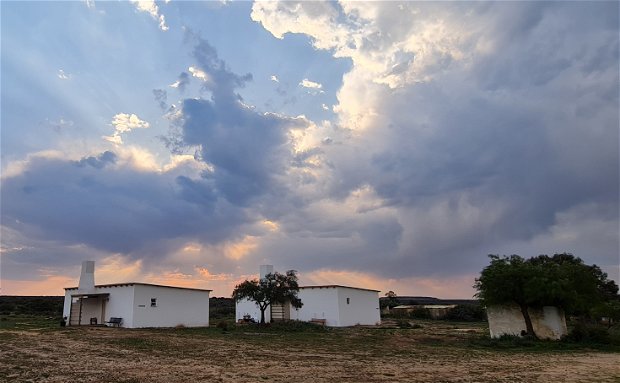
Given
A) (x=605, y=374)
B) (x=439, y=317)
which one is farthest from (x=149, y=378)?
(x=439, y=317)

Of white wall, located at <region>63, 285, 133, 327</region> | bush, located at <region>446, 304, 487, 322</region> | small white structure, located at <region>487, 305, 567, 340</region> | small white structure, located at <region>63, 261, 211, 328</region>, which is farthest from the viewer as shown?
bush, located at <region>446, 304, 487, 322</region>

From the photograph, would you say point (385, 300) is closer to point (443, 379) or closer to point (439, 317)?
point (439, 317)

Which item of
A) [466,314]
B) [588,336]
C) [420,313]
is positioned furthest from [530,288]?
[420,313]

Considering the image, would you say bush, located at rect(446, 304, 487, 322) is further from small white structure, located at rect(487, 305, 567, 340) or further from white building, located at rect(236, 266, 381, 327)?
small white structure, located at rect(487, 305, 567, 340)

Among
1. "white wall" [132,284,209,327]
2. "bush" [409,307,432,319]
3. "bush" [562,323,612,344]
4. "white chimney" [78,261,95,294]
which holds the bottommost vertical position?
"bush" [562,323,612,344]

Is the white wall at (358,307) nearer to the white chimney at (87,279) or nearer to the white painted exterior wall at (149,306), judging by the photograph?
the white painted exterior wall at (149,306)

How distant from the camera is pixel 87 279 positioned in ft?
122

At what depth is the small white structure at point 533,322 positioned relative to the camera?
2650 cm

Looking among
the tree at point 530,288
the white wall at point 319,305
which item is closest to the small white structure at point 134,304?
the white wall at point 319,305

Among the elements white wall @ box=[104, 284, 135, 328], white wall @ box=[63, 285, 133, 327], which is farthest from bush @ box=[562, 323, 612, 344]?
white wall @ box=[63, 285, 133, 327]

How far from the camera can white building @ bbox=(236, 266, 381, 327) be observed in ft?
133

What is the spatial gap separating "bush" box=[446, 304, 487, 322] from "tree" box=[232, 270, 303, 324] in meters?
26.7

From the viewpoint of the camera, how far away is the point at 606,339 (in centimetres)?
2523

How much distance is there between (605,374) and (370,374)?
700 centimetres
